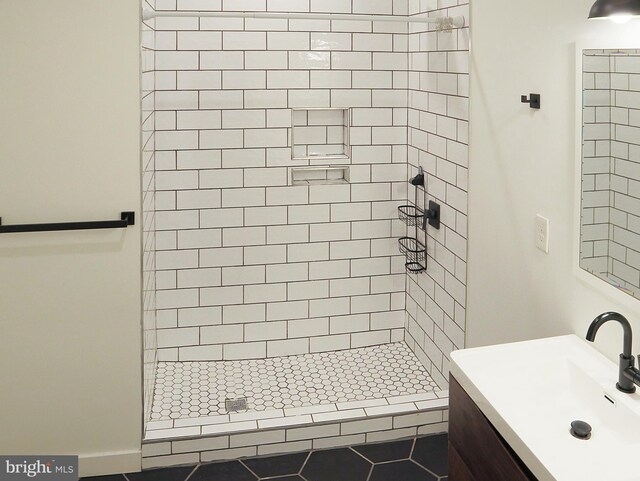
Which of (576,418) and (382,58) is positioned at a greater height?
(382,58)

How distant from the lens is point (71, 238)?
2654 mm

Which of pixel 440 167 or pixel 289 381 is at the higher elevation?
pixel 440 167

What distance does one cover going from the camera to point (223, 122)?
11.5 ft

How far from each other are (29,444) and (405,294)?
214 cm

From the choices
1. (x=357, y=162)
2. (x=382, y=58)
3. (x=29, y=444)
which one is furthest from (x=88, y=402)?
(x=382, y=58)

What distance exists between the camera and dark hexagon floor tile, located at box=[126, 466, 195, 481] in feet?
9.02

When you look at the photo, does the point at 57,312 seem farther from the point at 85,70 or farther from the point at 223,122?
the point at 223,122

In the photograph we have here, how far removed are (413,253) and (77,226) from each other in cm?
188

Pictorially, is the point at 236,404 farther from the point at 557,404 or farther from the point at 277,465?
the point at 557,404

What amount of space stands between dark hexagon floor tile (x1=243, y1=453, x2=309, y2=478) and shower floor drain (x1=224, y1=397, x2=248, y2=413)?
32cm

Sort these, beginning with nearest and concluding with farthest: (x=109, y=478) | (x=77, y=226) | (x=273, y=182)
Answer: (x=77, y=226), (x=109, y=478), (x=273, y=182)

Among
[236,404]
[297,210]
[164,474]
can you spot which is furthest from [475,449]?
[297,210]

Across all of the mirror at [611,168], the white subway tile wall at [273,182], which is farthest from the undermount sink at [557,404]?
the white subway tile wall at [273,182]

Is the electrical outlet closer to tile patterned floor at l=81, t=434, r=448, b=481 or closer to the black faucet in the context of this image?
the black faucet
